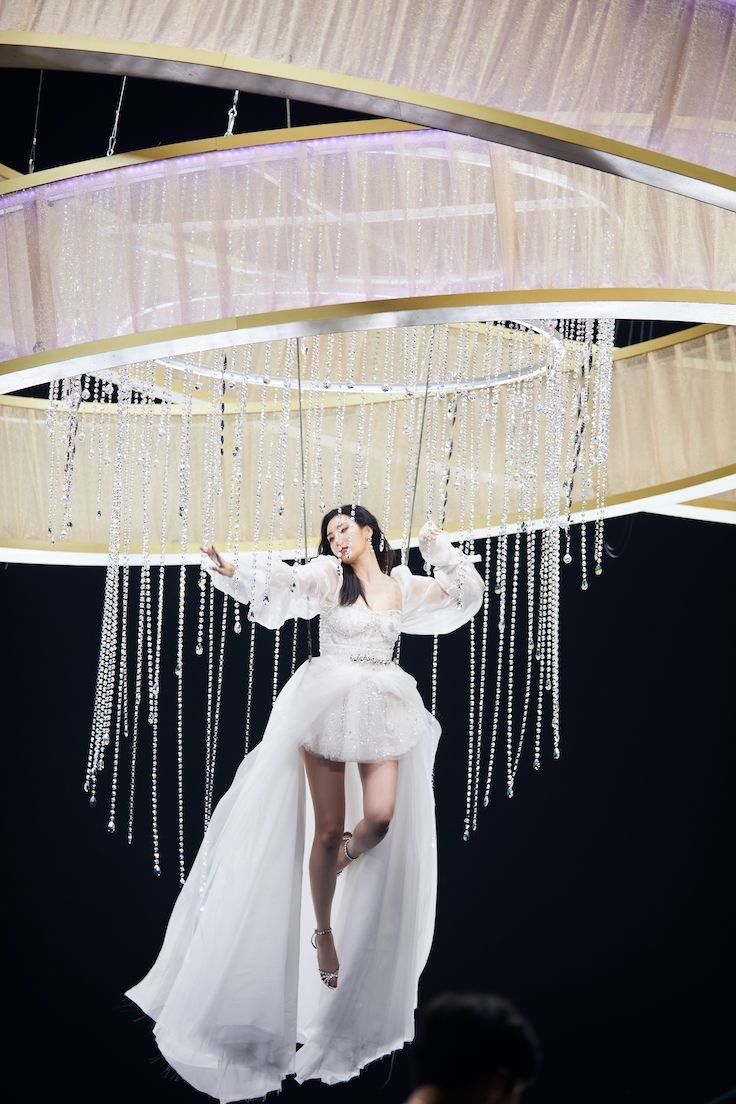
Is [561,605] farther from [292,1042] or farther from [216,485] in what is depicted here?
[292,1042]

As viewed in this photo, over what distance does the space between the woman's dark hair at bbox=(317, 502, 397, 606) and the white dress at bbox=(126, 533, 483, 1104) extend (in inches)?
1.5

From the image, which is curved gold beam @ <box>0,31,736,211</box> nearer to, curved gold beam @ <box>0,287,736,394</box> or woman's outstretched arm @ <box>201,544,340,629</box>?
curved gold beam @ <box>0,287,736,394</box>

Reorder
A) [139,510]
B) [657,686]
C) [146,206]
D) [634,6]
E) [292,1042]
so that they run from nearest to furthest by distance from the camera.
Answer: [634,6] < [146,206] < [292,1042] < [139,510] < [657,686]

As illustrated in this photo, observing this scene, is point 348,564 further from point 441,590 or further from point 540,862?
point 540,862

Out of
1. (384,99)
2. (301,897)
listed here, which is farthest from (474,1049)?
(301,897)

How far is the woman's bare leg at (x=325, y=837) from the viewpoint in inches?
175

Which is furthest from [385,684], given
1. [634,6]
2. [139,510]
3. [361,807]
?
[634,6]

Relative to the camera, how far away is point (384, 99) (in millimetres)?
2670

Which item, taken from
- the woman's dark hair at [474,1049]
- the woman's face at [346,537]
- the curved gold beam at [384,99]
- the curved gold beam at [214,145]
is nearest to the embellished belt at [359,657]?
the woman's face at [346,537]

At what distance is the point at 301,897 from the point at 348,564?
3.58 feet

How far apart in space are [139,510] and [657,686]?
3.32 m

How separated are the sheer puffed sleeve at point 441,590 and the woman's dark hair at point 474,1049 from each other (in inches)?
102

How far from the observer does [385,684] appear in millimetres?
4609

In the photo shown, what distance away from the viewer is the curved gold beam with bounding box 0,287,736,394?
3.03 metres
